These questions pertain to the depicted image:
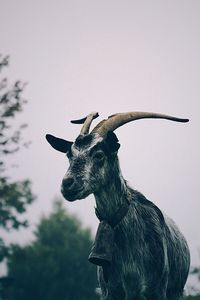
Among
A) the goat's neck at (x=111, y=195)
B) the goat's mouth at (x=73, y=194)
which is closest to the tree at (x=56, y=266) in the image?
the goat's neck at (x=111, y=195)

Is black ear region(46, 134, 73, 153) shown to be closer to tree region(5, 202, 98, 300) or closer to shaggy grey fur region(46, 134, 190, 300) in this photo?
shaggy grey fur region(46, 134, 190, 300)

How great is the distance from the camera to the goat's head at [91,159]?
757 cm

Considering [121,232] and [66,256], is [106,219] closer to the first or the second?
[121,232]

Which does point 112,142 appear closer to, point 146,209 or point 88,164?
point 88,164

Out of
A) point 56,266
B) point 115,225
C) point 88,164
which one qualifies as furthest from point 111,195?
point 56,266

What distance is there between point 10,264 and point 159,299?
1262 inches

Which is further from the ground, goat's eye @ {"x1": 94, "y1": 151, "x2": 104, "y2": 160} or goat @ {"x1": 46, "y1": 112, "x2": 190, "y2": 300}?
goat's eye @ {"x1": 94, "y1": 151, "x2": 104, "y2": 160}

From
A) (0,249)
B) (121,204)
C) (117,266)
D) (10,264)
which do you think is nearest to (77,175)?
(121,204)

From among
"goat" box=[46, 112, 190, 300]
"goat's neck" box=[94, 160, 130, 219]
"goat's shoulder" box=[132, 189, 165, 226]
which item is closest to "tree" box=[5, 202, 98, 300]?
"goat's shoulder" box=[132, 189, 165, 226]

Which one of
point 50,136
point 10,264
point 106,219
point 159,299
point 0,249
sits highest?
point 10,264

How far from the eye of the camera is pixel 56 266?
130 ft

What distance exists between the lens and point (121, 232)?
8203 millimetres

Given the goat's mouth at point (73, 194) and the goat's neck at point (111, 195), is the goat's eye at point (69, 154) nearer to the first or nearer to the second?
the goat's neck at point (111, 195)

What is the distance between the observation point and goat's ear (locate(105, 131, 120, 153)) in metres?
7.90
